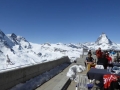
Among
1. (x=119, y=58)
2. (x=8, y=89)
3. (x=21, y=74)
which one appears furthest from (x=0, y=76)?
(x=119, y=58)

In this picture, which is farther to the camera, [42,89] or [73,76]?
[73,76]

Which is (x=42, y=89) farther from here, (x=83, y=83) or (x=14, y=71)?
(x=83, y=83)

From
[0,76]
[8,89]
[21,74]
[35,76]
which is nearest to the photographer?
[0,76]

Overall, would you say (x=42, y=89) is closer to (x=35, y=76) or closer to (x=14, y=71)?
(x=14, y=71)

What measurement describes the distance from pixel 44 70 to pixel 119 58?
25.4 feet

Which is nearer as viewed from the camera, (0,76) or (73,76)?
(0,76)

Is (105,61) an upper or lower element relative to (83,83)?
upper

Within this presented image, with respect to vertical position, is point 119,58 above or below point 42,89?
above

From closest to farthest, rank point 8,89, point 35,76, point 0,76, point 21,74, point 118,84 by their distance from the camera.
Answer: point 118,84 < point 0,76 < point 8,89 < point 21,74 < point 35,76

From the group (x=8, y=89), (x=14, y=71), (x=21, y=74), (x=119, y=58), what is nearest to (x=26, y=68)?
(x=21, y=74)

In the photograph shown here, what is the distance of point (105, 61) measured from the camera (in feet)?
37.5

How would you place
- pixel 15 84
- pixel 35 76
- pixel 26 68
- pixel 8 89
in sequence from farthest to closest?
pixel 35 76 → pixel 26 68 → pixel 15 84 → pixel 8 89

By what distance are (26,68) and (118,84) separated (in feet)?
16.8

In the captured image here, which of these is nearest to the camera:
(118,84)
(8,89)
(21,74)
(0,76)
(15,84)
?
(118,84)
